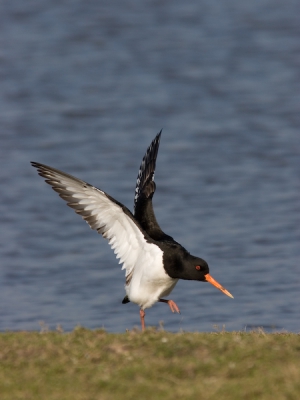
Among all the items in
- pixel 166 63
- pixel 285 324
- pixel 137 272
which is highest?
pixel 166 63

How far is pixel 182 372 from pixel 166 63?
63.2 feet

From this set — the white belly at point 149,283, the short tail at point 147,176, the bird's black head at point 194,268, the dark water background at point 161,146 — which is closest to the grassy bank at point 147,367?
the white belly at point 149,283

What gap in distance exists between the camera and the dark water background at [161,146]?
1403 cm

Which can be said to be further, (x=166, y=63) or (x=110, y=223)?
(x=166, y=63)

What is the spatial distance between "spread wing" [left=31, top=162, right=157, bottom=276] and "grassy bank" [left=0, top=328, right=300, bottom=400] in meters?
2.18

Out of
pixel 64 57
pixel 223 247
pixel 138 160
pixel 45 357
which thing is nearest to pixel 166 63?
pixel 64 57

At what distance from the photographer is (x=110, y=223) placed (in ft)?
33.5

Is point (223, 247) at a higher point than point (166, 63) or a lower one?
lower

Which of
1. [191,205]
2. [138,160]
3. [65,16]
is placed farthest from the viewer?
[65,16]

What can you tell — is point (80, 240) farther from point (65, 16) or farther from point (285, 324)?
point (65, 16)

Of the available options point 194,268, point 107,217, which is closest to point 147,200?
point 107,217

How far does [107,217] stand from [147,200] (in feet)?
3.96

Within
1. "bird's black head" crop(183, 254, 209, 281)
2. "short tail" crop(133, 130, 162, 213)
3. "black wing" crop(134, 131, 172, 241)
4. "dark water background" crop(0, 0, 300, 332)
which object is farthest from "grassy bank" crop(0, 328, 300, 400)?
"dark water background" crop(0, 0, 300, 332)

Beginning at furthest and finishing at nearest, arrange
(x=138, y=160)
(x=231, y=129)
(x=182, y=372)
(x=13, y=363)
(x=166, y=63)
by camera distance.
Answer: (x=166, y=63) → (x=231, y=129) → (x=138, y=160) → (x=13, y=363) → (x=182, y=372)
